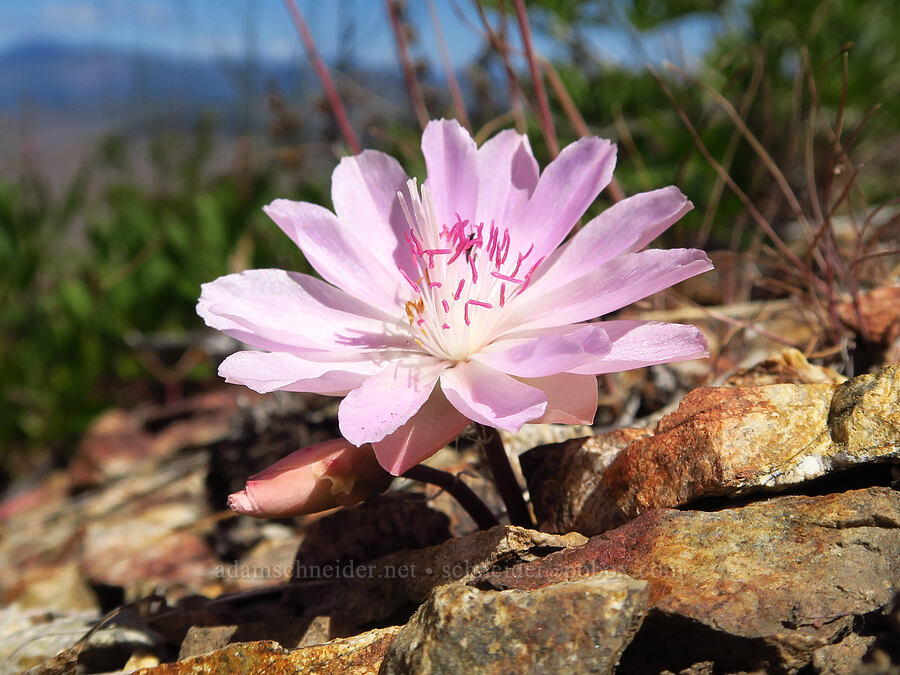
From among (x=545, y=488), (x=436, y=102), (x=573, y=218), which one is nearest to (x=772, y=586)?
(x=545, y=488)

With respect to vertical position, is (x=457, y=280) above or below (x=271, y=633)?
above

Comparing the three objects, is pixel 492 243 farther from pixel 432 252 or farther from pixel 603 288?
pixel 603 288

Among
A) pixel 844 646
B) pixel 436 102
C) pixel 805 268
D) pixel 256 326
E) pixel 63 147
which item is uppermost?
pixel 63 147

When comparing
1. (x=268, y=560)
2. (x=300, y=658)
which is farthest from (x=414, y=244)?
(x=268, y=560)

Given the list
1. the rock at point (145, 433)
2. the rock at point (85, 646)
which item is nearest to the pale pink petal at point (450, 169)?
the rock at point (85, 646)

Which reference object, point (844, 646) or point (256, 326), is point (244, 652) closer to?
point (256, 326)

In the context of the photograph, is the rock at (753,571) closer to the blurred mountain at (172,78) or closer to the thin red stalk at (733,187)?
the thin red stalk at (733,187)
